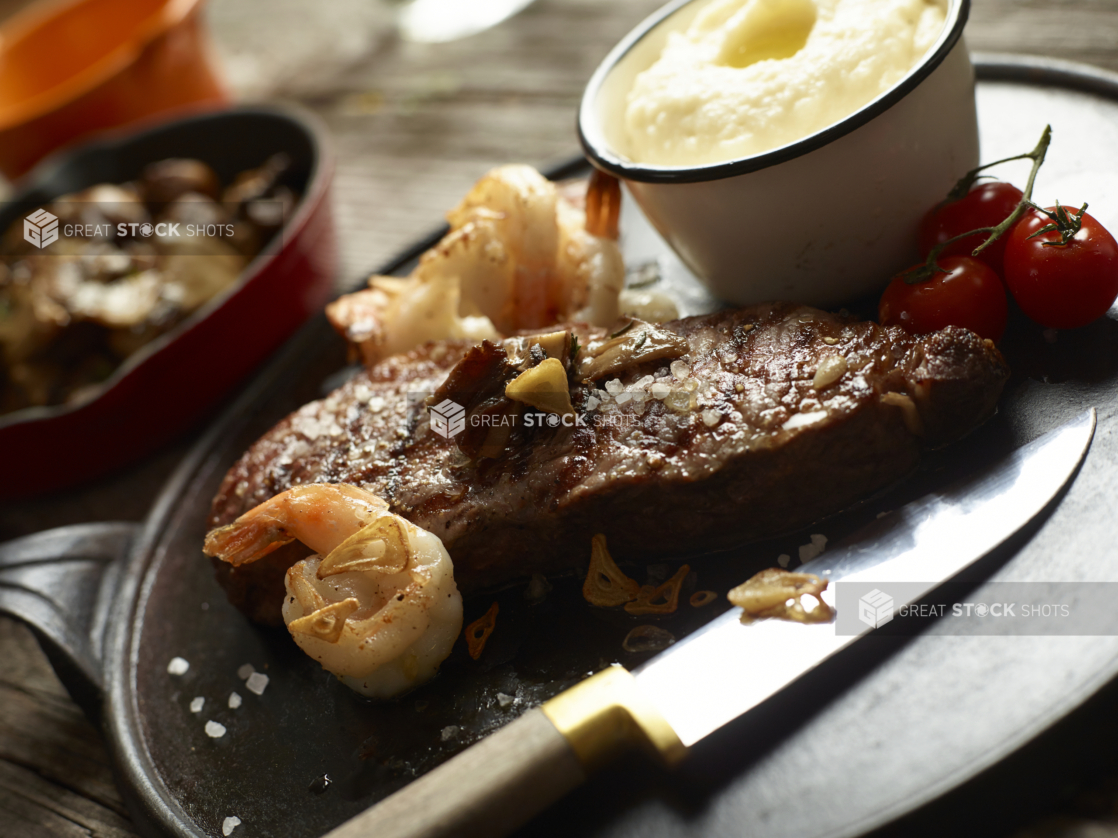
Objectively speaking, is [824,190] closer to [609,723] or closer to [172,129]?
[609,723]

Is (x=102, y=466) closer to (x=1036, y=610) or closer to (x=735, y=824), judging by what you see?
(x=735, y=824)

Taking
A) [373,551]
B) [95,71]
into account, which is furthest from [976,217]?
[95,71]

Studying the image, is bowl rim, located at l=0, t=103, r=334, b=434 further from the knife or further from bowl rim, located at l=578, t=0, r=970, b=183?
the knife

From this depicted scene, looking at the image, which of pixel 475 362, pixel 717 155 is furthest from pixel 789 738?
pixel 717 155

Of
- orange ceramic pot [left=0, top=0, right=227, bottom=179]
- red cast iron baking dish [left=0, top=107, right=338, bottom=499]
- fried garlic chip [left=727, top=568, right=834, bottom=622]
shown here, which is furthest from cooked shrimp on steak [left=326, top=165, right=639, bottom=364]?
orange ceramic pot [left=0, top=0, right=227, bottom=179]

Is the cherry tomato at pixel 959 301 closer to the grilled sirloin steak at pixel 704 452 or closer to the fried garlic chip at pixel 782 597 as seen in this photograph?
the grilled sirloin steak at pixel 704 452

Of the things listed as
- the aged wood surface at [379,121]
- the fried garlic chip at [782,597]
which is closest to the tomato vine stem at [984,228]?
the fried garlic chip at [782,597]
